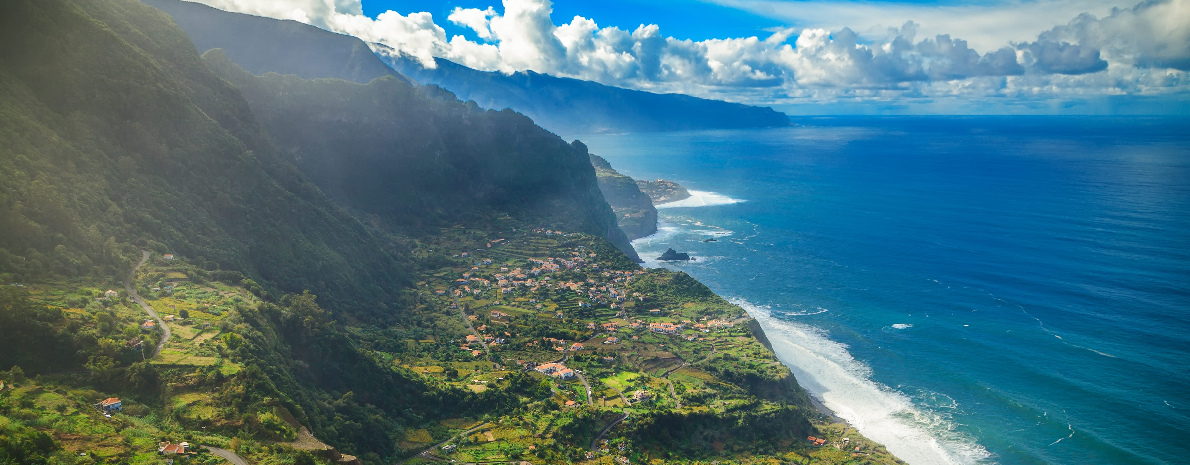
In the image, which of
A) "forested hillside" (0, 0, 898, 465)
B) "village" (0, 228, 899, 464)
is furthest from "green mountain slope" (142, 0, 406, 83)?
"village" (0, 228, 899, 464)

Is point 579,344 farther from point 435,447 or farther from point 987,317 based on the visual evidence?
point 987,317

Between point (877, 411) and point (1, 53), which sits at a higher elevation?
point (1, 53)

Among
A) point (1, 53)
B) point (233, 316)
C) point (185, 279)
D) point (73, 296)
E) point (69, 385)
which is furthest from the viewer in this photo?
point (1, 53)

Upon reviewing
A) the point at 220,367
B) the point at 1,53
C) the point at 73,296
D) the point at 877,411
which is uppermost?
the point at 1,53

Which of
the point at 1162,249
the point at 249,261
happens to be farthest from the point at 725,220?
the point at 249,261

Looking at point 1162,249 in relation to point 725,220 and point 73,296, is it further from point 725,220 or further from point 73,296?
point 73,296

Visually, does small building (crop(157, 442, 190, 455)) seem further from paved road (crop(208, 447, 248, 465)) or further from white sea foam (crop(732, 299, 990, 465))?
white sea foam (crop(732, 299, 990, 465))

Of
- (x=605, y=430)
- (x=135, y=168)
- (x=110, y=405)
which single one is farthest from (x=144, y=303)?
(x=605, y=430)
